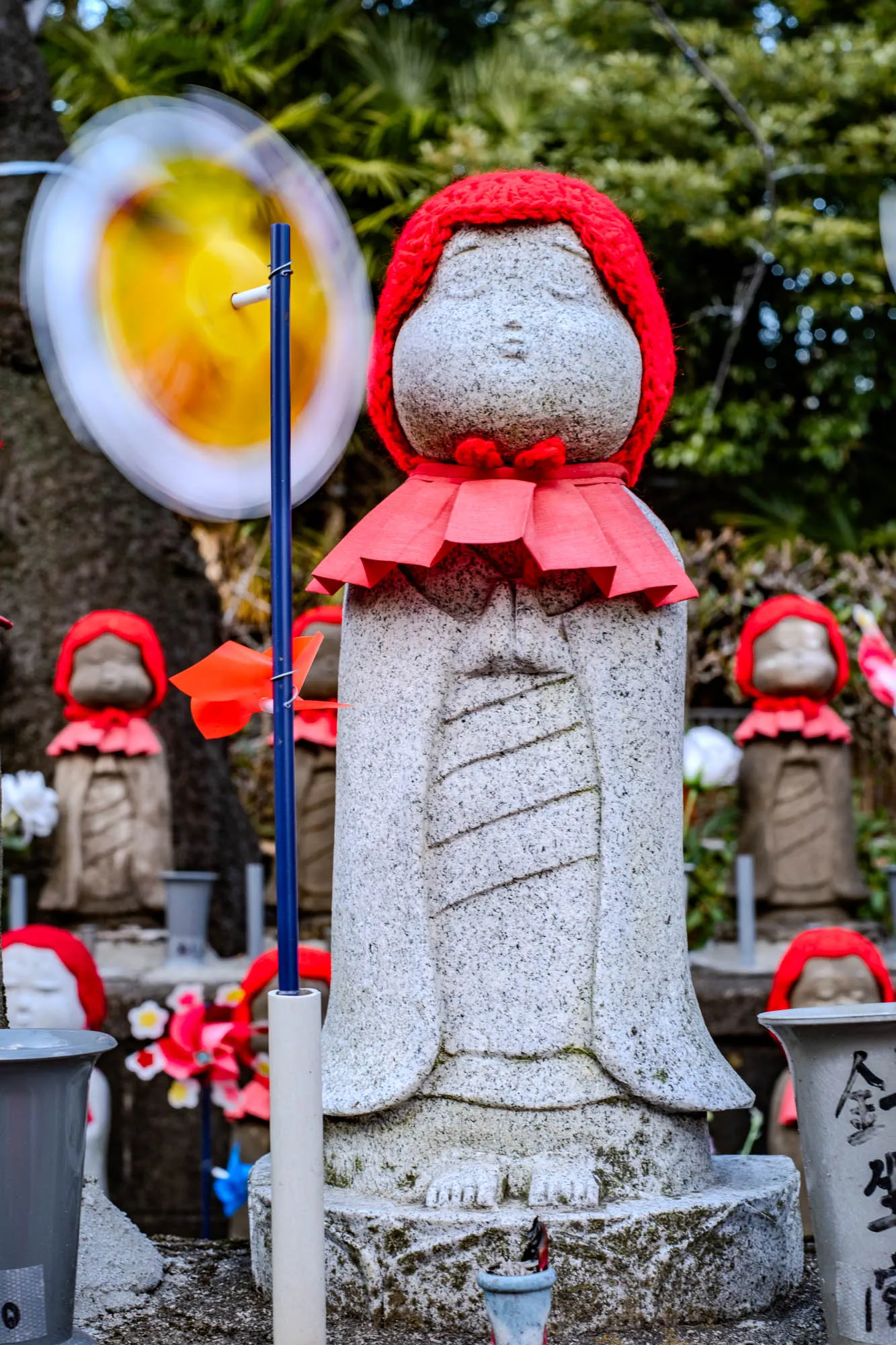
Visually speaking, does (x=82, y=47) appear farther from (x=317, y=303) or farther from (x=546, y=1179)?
(x=546, y=1179)

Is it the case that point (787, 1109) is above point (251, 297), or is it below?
below

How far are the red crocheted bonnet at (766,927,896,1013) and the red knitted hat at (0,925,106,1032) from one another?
1843 millimetres

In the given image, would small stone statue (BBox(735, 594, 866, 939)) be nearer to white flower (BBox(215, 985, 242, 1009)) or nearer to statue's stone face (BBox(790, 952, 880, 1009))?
A: statue's stone face (BBox(790, 952, 880, 1009))

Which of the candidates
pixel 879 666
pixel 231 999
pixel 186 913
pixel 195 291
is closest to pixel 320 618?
pixel 186 913

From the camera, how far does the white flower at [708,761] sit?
21.8ft

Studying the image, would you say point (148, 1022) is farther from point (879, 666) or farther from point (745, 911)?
point (879, 666)

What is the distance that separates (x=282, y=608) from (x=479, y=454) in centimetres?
82

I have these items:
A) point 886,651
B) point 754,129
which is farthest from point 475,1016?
point 754,129

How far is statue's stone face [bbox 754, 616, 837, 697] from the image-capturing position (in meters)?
6.22

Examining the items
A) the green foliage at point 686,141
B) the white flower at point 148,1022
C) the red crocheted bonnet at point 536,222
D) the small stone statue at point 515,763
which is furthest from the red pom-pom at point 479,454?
the green foliage at point 686,141

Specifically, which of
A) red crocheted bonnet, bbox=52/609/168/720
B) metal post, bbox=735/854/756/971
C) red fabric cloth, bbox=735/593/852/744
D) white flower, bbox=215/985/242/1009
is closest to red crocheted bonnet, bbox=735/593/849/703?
red fabric cloth, bbox=735/593/852/744

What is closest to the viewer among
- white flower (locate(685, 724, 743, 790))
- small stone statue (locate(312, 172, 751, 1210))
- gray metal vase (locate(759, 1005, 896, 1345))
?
gray metal vase (locate(759, 1005, 896, 1345))

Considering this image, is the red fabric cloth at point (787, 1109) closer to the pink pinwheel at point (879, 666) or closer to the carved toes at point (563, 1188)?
the pink pinwheel at point (879, 666)

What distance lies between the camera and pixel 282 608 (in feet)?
7.50
